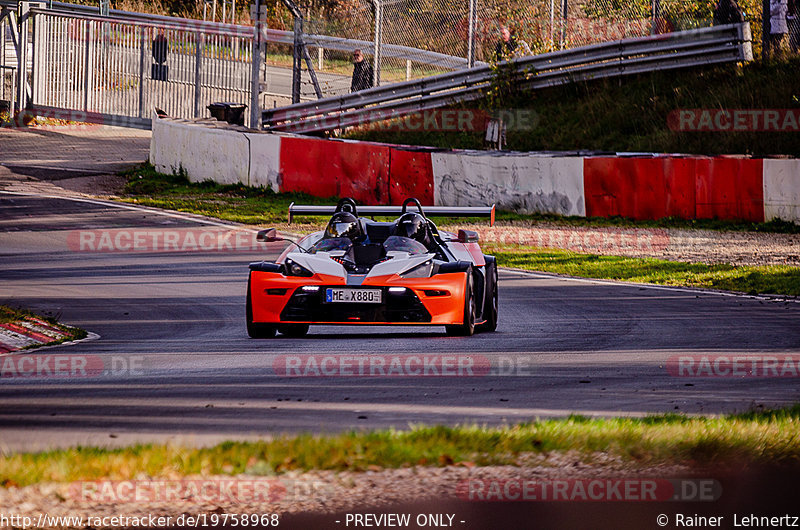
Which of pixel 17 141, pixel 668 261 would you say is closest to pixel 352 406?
pixel 668 261

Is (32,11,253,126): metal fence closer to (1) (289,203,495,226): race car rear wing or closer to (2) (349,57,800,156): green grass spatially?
(2) (349,57,800,156): green grass

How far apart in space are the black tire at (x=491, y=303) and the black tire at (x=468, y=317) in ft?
0.86

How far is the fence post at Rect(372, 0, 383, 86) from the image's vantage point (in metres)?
23.3

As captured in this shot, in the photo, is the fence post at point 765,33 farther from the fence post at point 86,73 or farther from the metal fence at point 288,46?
the fence post at point 86,73

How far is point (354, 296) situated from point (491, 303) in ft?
4.93

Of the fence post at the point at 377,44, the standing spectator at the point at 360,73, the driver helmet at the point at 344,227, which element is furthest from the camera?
the standing spectator at the point at 360,73

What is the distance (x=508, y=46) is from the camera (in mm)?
23531

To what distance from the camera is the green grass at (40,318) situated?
32.8 feet

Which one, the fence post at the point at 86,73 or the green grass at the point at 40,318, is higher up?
the fence post at the point at 86,73

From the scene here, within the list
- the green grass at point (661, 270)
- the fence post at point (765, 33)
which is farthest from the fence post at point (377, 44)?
the green grass at point (661, 270)

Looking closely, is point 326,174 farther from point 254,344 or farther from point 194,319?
point 254,344

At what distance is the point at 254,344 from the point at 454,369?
203cm

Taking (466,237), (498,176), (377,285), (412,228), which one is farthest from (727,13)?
(377,285)

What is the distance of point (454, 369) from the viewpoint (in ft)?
27.3
